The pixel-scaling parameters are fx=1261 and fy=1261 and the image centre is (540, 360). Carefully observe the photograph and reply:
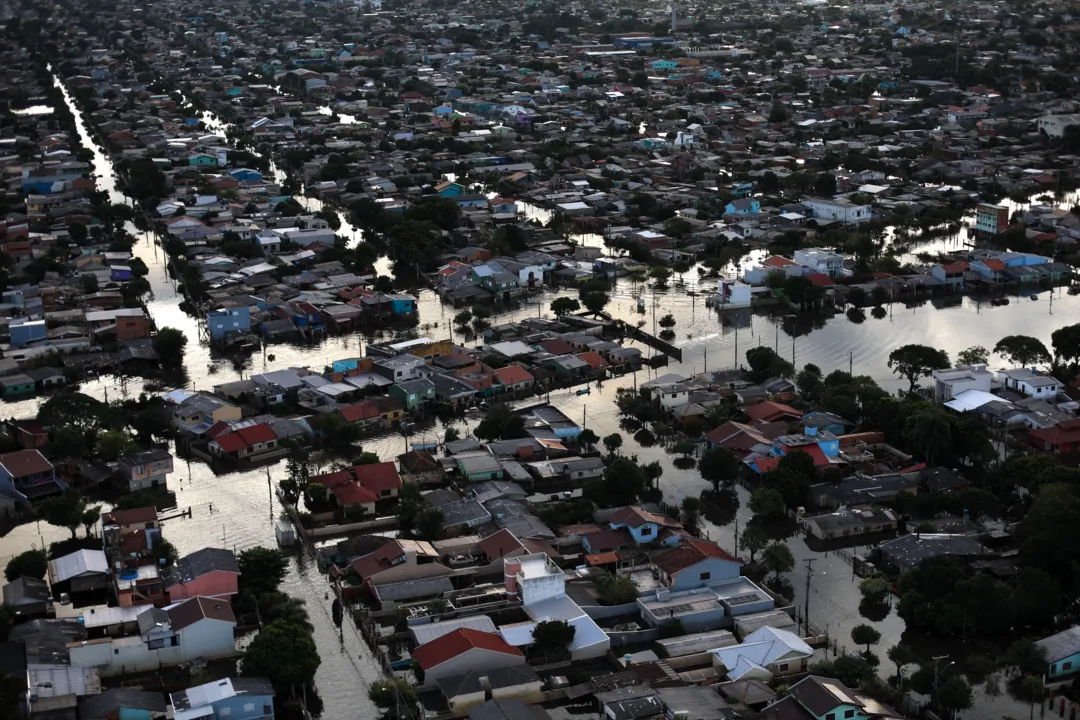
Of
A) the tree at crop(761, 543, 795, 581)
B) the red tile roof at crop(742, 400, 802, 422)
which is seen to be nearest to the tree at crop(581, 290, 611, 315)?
the red tile roof at crop(742, 400, 802, 422)

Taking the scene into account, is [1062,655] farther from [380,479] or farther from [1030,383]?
[380,479]

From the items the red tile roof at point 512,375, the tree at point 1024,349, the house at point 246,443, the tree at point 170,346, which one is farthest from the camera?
the tree at point 170,346

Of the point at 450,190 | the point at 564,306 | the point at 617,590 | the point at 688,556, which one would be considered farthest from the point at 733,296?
the point at 617,590

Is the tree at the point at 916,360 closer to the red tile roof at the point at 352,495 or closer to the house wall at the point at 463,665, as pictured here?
the red tile roof at the point at 352,495

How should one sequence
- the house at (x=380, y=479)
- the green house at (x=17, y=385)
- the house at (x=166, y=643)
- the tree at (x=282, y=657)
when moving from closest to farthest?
the tree at (x=282, y=657) → the house at (x=166, y=643) → the house at (x=380, y=479) → the green house at (x=17, y=385)

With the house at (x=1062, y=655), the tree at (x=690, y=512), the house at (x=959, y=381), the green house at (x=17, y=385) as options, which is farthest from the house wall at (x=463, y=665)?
the green house at (x=17, y=385)
